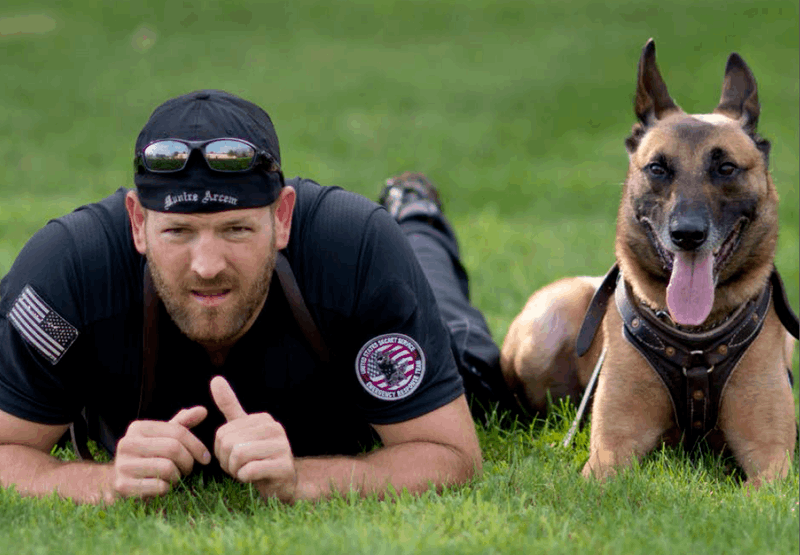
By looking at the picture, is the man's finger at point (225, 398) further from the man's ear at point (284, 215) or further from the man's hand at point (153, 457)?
the man's ear at point (284, 215)

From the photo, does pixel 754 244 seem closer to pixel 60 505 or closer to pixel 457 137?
pixel 60 505

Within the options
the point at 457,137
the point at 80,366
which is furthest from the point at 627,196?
the point at 457,137

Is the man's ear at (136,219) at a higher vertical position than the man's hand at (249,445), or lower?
higher

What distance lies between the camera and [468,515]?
359 centimetres

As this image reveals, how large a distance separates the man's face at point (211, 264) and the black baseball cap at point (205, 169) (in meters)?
0.04

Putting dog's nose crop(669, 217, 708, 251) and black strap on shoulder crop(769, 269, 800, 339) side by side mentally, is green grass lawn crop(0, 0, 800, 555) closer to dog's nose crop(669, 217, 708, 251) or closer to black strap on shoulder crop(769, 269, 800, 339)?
black strap on shoulder crop(769, 269, 800, 339)

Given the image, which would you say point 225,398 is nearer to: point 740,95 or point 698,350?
point 698,350

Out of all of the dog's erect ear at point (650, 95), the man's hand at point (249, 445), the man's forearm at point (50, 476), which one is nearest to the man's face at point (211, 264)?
the man's hand at point (249, 445)

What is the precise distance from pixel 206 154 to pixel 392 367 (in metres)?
1.00

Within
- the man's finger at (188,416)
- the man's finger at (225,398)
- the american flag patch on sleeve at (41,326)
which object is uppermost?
the american flag patch on sleeve at (41,326)

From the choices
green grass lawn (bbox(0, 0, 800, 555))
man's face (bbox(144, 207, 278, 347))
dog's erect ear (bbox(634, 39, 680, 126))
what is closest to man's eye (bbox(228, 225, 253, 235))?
man's face (bbox(144, 207, 278, 347))

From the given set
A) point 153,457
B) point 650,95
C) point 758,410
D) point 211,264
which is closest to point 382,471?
point 153,457

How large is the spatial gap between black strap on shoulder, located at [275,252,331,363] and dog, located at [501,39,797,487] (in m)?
1.22

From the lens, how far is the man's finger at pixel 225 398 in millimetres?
3654
